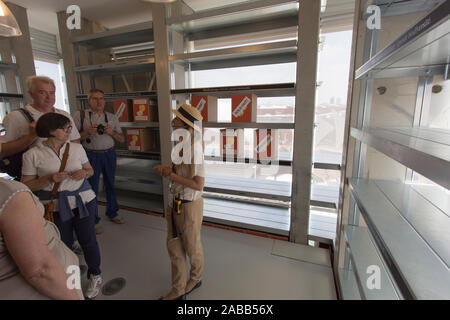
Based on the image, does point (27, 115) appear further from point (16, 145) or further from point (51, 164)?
point (51, 164)

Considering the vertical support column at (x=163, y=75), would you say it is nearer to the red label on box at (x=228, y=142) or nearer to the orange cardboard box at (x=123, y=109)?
the orange cardboard box at (x=123, y=109)

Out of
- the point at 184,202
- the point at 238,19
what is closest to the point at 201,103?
the point at 238,19

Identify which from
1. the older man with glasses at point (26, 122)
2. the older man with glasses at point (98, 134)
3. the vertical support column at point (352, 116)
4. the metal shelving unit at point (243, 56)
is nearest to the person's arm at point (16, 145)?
the older man with glasses at point (26, 122)

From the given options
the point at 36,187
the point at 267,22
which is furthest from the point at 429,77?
the point at 36,187

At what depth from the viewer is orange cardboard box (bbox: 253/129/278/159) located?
2.33 m

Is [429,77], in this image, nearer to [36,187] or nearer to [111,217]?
→ [36,187]

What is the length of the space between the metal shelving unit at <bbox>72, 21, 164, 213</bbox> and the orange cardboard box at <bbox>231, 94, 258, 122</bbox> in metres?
1.18

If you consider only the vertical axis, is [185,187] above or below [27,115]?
below

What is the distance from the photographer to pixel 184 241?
1562 mm

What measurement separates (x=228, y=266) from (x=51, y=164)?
66.8 inches

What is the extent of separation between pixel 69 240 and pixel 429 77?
2.83 meters

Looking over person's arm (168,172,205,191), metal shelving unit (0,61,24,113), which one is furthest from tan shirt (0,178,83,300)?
metal shelving unit (0,61,24,113)

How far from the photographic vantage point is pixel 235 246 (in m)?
2.39
